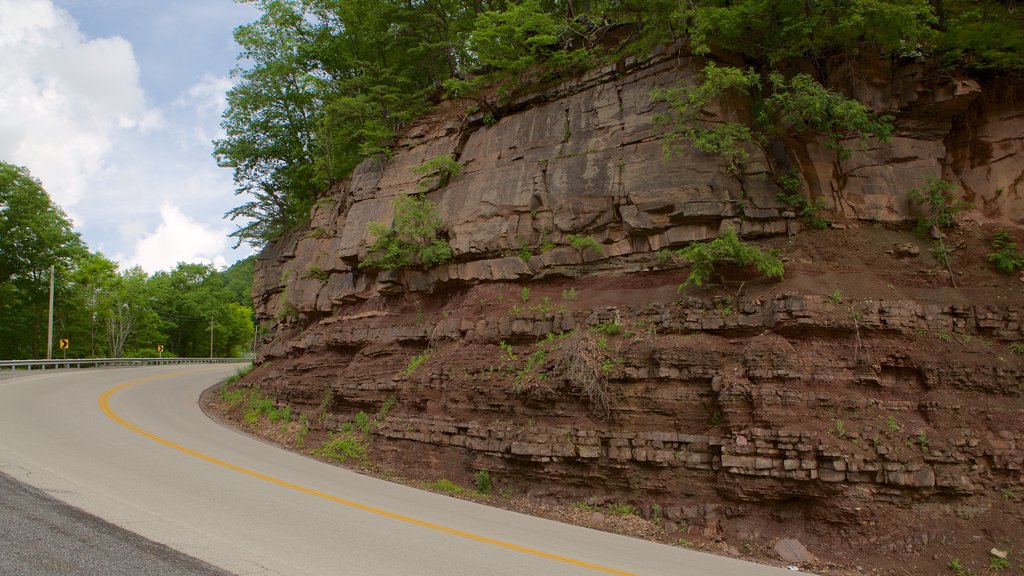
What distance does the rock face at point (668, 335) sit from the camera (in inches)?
367

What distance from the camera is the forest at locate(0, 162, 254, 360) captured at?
117 feet

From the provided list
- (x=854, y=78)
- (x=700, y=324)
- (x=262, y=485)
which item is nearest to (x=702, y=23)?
(x=854, y=78)

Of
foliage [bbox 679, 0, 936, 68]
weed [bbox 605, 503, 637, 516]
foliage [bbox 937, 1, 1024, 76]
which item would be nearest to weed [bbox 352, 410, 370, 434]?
weed [bbox 605, 503, 637, 516]

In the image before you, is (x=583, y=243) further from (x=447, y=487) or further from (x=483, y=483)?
(x=447, y=487)

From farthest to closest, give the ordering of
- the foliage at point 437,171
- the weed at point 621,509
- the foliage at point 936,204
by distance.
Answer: the foliage at point 437,171 < the foliage at point 936,204 < the weed at point 621,509

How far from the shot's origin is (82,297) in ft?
137

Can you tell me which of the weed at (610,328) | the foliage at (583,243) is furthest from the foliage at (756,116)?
the weed at (610,328)

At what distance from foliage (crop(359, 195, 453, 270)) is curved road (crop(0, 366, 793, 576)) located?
6006mm

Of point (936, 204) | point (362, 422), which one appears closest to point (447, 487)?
point (362, 422)

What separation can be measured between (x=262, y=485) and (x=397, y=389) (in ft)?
15.9

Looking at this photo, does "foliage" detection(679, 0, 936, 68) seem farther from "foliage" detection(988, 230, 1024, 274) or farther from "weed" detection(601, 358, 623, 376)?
"weed" detection(601, 358, 623, 376)

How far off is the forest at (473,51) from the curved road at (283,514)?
925 cm

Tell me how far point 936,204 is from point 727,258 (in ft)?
15.4

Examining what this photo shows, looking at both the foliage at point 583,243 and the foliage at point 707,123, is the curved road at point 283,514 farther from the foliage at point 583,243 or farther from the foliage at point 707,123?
the foliage at point 707,123
